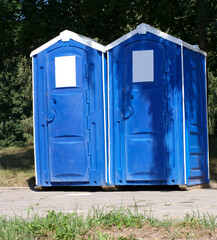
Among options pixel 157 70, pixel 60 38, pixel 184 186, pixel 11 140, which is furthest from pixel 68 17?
pixel 11 140

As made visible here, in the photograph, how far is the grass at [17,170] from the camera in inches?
388

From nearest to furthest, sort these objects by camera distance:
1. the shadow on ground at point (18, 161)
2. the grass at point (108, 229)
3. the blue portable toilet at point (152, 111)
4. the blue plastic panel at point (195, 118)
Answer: the grass at point (108, 229), the blue portable toilet at point (152, 111), the blue plastic panel at point (195, 118), the shadow on ground at point (18, 161)

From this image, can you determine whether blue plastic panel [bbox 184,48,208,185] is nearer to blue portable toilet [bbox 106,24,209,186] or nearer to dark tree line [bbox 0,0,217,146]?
blue portable toilet [bbox 106,24,209,186]

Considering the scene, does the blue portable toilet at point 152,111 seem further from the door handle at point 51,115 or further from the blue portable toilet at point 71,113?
the door handle at point 51,115

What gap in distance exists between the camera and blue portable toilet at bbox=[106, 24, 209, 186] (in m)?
8.22

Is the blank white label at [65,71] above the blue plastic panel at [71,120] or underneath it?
above

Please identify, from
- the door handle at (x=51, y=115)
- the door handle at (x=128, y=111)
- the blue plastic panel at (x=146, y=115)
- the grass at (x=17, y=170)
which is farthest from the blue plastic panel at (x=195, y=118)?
the grass at (x=17, y=170)

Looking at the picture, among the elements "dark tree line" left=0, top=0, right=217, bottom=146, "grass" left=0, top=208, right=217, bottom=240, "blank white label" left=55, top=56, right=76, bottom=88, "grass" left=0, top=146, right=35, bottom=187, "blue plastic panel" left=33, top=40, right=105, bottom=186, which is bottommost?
"grass" left=0, top=146, right=35, bottom=187

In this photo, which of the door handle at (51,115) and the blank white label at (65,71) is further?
the door handle at (51,115)

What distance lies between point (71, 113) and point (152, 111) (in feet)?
4.23

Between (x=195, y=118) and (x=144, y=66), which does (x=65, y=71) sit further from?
(x=195, y=118)

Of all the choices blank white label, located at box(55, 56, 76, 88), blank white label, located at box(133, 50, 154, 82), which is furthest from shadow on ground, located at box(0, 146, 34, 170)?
blank white label, located at box(133, 50, 154, 82)

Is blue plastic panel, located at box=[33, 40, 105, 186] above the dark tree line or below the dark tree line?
below

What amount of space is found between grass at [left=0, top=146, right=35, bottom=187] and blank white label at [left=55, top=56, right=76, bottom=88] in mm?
2134
